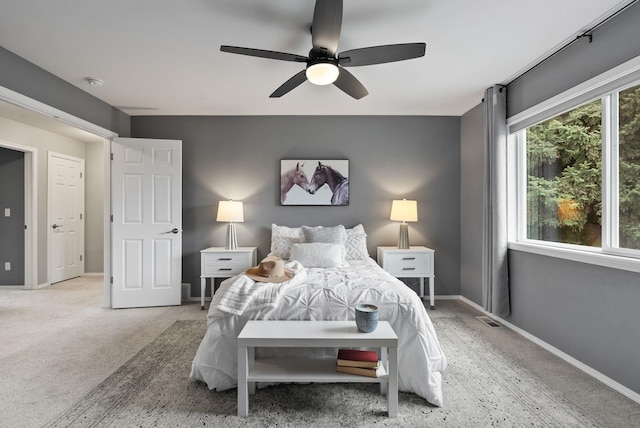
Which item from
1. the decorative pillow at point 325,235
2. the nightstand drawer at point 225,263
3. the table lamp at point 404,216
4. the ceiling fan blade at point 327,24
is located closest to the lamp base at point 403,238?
the table lamp at point 404,216

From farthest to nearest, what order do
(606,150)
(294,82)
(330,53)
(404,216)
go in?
(404,216)
(294,82)
(606,150)
(330,53)

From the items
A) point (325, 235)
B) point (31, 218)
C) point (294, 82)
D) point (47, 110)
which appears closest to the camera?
point (294, 82)

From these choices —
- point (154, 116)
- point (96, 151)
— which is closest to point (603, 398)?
point (154, 116)

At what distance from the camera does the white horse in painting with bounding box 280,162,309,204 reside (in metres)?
4.53

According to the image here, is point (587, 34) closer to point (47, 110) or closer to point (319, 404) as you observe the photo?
Result: point (319, 404)

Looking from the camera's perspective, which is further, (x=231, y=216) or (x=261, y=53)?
(x=231, y=216)

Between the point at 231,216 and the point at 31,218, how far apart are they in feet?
11.3

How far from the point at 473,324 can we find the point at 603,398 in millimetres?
1425

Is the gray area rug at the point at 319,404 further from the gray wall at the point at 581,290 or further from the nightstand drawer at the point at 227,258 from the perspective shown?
the nightstand drawer at the point at 227,258

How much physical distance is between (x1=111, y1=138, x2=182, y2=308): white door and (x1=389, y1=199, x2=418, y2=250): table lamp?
273 cm

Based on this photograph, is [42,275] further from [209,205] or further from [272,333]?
[272,333]

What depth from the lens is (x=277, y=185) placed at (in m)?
4.59

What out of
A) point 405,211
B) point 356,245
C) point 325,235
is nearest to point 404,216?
point 405,211

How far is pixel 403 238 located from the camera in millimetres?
4270
